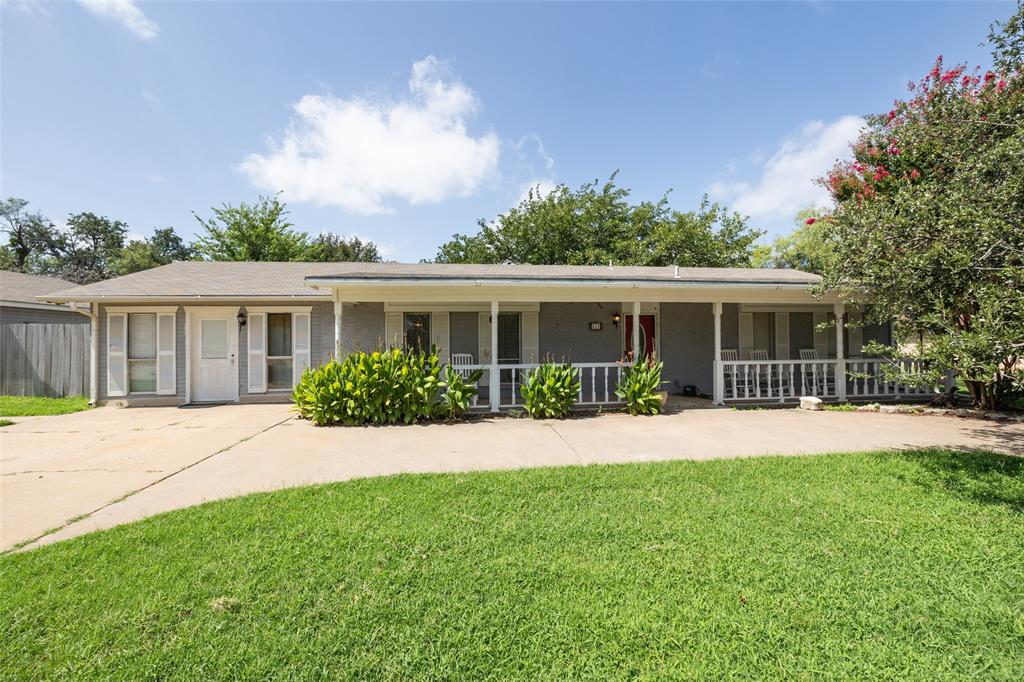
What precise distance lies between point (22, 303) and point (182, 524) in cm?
1529

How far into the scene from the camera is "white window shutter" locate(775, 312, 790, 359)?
11.5 m

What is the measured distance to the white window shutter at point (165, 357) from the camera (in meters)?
9.82

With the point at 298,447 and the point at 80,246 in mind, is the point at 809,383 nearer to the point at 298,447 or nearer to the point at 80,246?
the point at 298,447

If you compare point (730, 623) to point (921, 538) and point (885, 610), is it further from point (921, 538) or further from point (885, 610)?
point (921, 538)

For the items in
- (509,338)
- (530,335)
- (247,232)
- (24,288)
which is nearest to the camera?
(530,335)

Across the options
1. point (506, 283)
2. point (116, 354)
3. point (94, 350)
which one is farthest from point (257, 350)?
point (506, 283)

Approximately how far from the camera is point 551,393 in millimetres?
7762

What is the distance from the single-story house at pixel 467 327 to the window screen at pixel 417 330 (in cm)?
5

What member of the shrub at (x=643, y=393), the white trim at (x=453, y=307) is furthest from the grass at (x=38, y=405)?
the shrub at (x=643, y=393)

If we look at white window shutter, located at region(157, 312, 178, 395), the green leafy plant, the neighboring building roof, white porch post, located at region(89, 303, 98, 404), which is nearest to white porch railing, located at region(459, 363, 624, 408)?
the green leafy plant

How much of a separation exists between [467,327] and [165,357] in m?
7.24

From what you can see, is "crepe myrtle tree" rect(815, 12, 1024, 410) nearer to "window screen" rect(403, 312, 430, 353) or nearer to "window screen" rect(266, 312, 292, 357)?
"window screen" rect(403, 312, 430, 353)

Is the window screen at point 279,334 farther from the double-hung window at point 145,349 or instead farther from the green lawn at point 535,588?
the green lawn at point 535,588

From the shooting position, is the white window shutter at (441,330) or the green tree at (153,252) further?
the green tree at (153,252)
